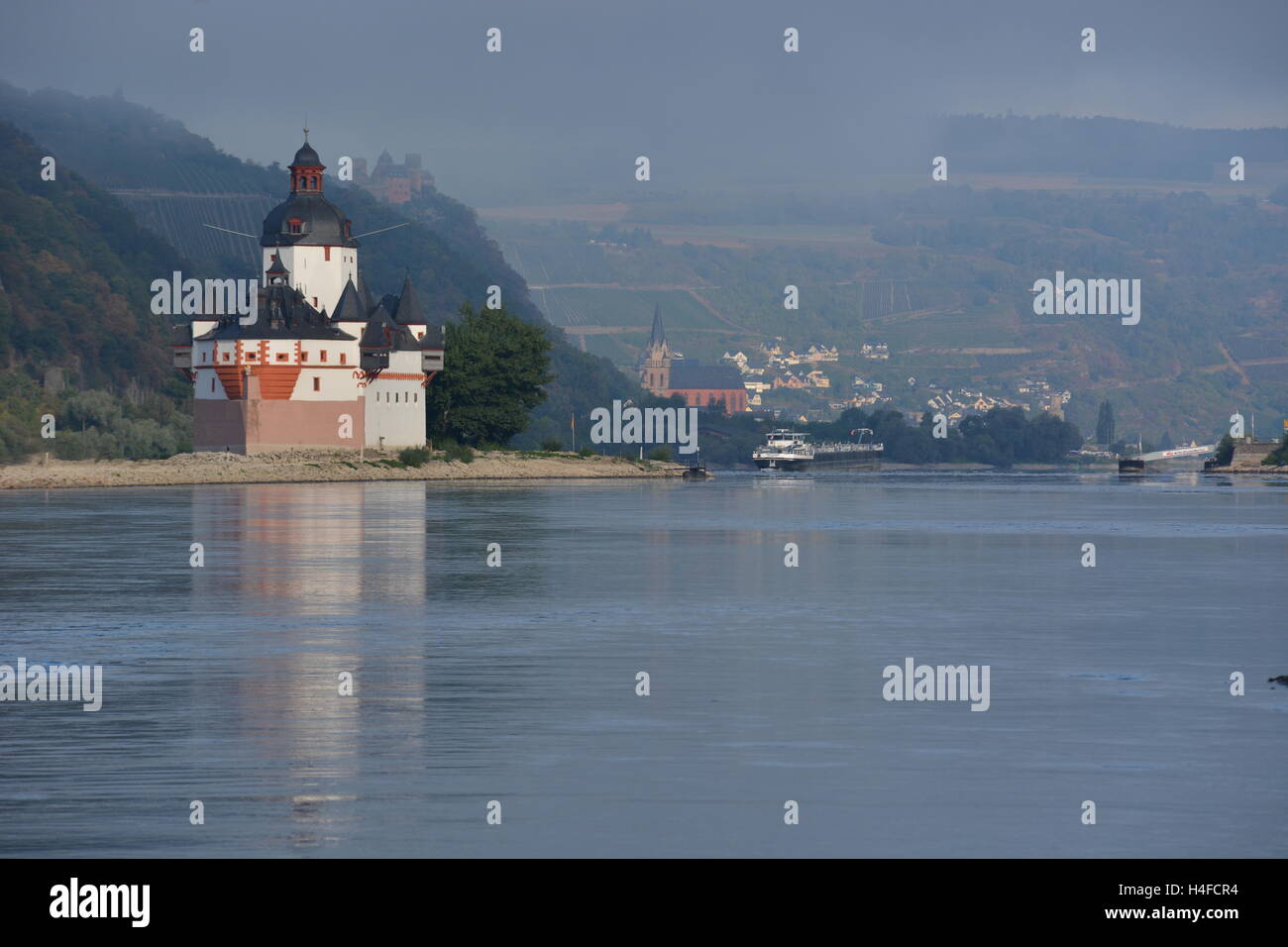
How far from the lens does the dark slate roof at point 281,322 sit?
136250 millimetres

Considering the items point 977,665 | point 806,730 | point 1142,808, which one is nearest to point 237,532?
point 977,665

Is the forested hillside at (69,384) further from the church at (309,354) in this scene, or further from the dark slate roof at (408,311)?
the dark slate roof at (408,311)

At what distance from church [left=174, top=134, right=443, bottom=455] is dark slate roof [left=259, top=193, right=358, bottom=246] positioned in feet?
0.27

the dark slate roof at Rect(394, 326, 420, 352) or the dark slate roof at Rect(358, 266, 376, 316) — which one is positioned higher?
the dark slate roof at Rect(358, 266, 376, 316)

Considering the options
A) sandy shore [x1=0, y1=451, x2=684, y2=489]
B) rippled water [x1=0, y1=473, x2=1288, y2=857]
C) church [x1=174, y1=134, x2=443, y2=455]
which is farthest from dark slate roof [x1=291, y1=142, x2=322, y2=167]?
rippled water [x1=0, y1=473, x2=1288, y2=857]

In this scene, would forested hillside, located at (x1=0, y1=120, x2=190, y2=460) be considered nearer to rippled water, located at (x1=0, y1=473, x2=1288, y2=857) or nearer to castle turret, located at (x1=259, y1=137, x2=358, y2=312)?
castle turret, located at (x1=259, y1=137, x2=358, y2=312)

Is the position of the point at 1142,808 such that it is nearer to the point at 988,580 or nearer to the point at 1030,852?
the point at 1030,852

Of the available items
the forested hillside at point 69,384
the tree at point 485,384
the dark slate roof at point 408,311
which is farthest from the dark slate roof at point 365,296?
the forested hillside at point 69,384

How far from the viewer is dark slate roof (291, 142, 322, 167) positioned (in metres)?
152

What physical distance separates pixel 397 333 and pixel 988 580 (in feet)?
349

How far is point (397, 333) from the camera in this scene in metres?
147

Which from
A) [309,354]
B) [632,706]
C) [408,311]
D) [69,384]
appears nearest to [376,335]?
[309,354]

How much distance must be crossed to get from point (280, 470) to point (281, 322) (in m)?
15.3
